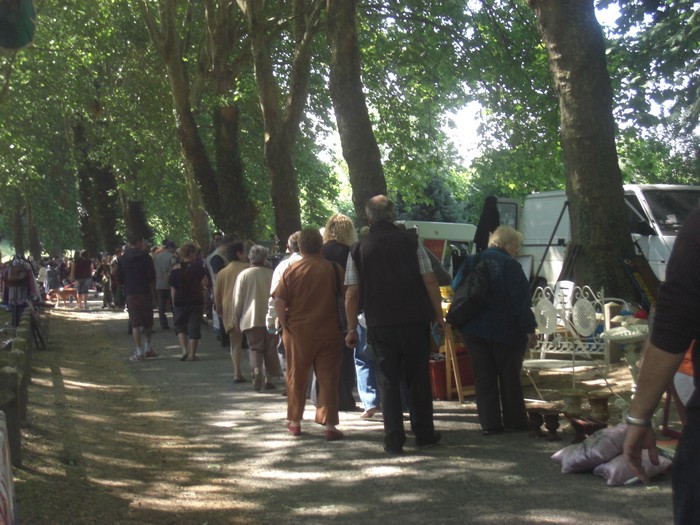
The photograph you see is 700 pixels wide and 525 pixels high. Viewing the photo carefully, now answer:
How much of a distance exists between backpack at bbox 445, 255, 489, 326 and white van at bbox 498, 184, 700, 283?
8987mm

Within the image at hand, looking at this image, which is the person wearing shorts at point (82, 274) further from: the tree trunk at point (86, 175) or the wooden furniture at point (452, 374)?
the wooden furniture at point (452, 374)

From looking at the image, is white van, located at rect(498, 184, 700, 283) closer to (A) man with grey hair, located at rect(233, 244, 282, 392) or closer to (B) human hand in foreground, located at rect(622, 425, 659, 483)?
(A) man with grey hair, located at rect(233, 244, 282, 392)

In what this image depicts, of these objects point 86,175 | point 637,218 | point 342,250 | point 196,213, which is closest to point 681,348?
point 342,250

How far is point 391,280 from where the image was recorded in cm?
798

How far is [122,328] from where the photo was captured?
2478cm

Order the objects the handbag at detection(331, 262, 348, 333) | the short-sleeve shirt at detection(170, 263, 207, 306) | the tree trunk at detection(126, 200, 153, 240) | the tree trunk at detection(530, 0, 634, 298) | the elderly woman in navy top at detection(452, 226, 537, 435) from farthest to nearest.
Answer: the tree trunk at detection(126, 200, 153, 240), the short-sleeve shirt at detection(170, 263, 207, 306), the tree trunk at detection(530, 0, 634, 298), the handbag at detection(331, 262, 348, 333), the elderly woman in navy top at detection(452, 226, 537, 435)

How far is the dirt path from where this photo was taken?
248 inches

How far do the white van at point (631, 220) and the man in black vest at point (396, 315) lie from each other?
377 inches

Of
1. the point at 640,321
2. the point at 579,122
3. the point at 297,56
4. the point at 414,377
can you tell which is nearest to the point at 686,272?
the point at 414,377

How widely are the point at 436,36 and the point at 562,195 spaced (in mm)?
6313

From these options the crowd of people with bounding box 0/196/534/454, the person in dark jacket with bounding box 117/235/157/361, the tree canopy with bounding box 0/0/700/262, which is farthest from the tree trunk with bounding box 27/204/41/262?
the crowd of people with bounding box 0/196/534/454

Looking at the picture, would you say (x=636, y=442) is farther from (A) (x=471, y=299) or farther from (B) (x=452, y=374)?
(B) (x=452, y=374)

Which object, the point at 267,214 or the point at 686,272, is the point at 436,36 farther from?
the point at 686,272

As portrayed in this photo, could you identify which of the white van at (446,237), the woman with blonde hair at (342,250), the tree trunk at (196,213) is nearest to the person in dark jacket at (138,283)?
the woman with blonde hair at (342,250)
